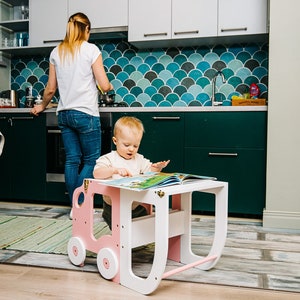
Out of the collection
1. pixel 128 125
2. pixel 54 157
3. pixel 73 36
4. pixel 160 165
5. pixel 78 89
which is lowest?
pixel 54 157

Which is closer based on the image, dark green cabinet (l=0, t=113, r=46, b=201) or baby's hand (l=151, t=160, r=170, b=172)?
baby's hand (l=151, t=160, r=170, b=172)

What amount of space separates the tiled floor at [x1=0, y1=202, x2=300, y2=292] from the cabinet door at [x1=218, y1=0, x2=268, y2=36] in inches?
59.5

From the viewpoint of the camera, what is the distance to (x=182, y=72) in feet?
11.6

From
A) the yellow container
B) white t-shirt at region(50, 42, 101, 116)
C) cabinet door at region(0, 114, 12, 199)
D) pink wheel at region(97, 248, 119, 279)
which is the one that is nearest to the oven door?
cabinet door at region(0, 114, 12, 199)

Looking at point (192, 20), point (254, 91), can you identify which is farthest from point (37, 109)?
point (254, 91)

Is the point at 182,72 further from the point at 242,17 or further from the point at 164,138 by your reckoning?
the point at 164,138

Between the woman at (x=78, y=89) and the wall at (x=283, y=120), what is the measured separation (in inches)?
44.7

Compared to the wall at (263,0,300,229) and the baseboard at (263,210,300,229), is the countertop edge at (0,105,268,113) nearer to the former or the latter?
the wall at (263,0,300,229)

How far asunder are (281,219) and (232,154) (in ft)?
1.83

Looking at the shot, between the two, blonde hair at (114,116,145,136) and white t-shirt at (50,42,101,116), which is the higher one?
white t-shirt at (50,42,101,116)

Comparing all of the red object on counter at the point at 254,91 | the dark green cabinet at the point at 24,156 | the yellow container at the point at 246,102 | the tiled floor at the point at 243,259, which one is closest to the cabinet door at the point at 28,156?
the dark green cabinet at the point at 24,156

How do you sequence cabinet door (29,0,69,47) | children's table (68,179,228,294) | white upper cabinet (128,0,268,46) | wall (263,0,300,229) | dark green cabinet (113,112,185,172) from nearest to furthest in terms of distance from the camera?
1. children's table (68,179,228,294)
2. wall (263,0,300,229)
3. dark green cabinet (113,112,185,172)
4. white upper cabinet (128,0,268,46)
5. cabinet door (29,0,69,47)

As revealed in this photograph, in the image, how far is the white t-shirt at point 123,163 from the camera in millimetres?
1800

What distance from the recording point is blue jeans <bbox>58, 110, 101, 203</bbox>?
266 centimetres
